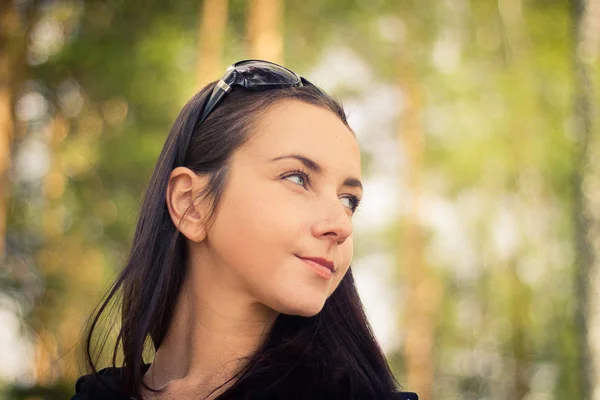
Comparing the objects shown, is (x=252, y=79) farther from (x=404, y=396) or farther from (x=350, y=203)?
(x=404, y=396)

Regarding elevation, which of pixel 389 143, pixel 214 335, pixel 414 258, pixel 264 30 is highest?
pixel 389 143

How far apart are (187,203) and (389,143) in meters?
14.5

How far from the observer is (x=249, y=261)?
67.5 inches

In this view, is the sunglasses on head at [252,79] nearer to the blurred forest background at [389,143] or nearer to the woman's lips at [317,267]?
the woman's lips at [317,267]

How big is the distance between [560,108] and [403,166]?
9.83ft

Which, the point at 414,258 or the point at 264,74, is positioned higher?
the point at 414,258

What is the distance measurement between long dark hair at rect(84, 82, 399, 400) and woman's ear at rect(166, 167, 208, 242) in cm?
3

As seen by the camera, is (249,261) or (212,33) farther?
(212,33)

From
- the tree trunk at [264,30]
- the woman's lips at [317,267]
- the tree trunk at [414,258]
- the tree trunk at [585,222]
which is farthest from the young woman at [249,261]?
the tree trunk at [414,258]

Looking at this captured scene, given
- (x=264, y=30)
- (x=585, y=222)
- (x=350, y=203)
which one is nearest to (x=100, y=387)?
(x=350, y=203)

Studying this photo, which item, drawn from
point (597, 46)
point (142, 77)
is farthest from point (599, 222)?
point (142, 77)

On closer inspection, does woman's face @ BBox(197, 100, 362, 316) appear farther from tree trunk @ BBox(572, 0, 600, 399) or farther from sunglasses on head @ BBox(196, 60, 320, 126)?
tree trunk @ BBox(572, 0, 600, 399)

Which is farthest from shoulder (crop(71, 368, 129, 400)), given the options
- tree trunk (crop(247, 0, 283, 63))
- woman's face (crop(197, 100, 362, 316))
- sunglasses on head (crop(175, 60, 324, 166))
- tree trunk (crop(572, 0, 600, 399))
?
tree trunk (crop(247, 0, 283, 63))

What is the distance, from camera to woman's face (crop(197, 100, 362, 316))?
1681mm
